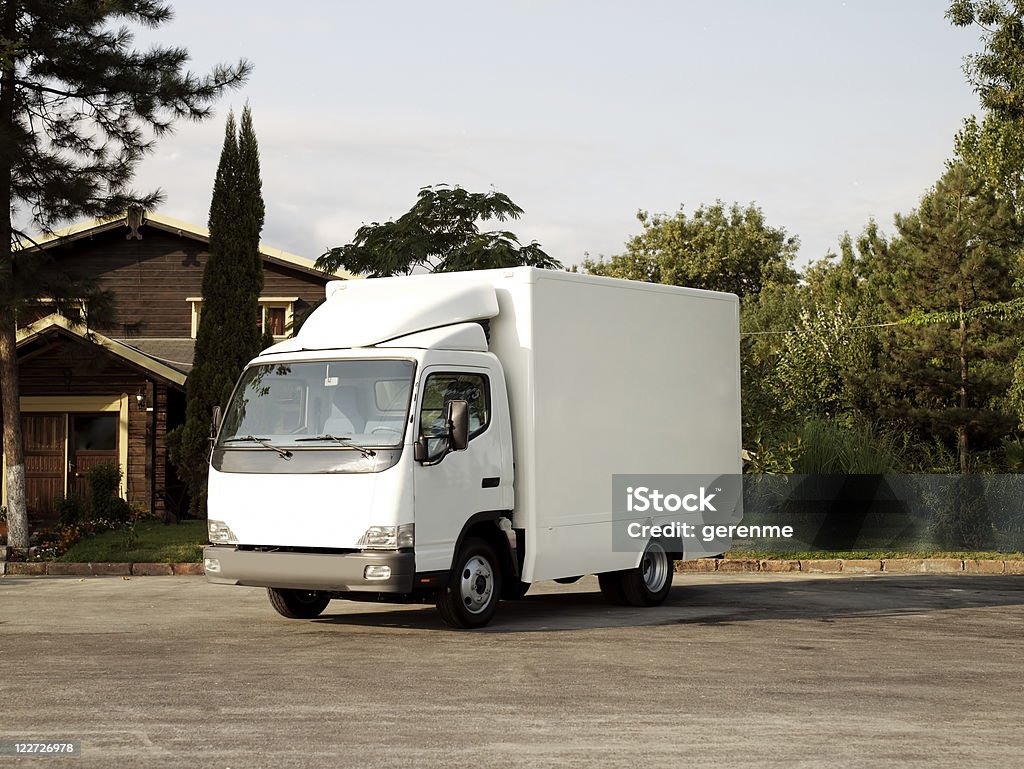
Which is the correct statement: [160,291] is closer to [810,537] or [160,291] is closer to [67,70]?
[67,70]

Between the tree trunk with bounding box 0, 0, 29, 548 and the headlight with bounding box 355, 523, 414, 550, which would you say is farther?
the tree trunk with bounding box 0, 0, 29, 548

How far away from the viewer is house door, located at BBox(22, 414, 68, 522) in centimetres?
2670

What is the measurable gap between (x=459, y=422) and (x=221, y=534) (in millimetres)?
2405

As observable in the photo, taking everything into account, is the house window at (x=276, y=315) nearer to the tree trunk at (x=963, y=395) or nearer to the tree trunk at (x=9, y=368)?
the tree trunk at (x=9, y=368)

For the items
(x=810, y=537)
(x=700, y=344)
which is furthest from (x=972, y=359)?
(x=700, y=344)

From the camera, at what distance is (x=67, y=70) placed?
20984 mm

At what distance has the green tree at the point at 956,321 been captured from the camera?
28203mm

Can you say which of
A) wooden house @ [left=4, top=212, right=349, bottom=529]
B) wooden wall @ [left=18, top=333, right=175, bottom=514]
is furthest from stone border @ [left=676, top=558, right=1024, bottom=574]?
wooden wall @ [left=18, top=333, right=175, bottom=514]

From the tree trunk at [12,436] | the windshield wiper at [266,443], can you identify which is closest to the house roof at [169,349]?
the tree trunk at [12,436]

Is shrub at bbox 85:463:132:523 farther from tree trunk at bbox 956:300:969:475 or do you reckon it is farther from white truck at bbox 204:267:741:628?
tree trunk at bbox 956:300:969:475

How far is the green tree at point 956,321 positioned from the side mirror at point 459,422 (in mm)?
18126

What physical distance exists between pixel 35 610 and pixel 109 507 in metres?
9.40

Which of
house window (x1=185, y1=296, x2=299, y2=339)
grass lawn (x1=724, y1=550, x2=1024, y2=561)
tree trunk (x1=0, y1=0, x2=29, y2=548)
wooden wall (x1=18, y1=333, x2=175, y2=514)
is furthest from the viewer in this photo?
house window (x1=185, y1=296, x2=299, y2=339)

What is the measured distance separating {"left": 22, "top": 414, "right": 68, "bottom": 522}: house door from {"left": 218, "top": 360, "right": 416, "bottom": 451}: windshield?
15842 millimetres
